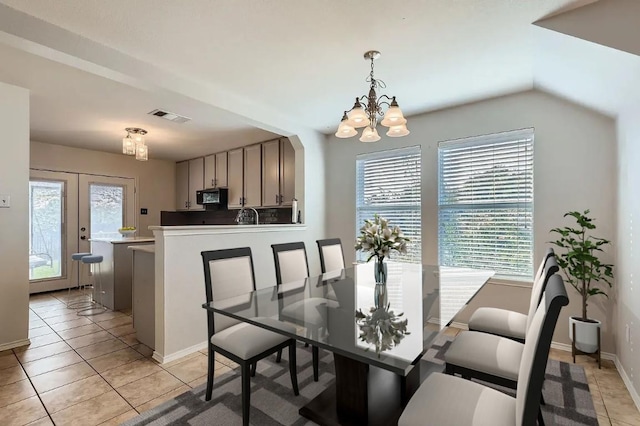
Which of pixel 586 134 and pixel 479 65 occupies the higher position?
pixel 479 65

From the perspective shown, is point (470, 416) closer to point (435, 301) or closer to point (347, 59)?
point (435, 301)

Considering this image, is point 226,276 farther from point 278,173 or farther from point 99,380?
point 278,173

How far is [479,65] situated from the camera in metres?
2.53

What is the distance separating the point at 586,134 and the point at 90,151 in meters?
6.98

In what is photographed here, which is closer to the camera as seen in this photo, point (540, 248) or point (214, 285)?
point (214, 285)

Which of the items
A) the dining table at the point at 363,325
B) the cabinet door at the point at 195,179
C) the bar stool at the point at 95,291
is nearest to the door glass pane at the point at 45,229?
the bar stool at the point at 95,291

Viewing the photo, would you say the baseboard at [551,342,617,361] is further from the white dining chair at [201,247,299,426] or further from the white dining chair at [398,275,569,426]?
the white dining chair at [201,247,299,426]

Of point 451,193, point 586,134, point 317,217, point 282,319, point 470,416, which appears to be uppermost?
point 586,134

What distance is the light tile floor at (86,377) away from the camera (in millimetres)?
1964

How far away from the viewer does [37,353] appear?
2.81m

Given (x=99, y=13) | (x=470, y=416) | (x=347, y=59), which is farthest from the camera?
(x=347, y=59)

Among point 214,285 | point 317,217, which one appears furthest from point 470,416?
point 317,217

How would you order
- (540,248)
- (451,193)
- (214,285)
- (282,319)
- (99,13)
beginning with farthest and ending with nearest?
(451,193)
(540,248)
(214,285)
(99,13)
(282,319)

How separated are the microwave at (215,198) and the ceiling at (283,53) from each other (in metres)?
1.74
